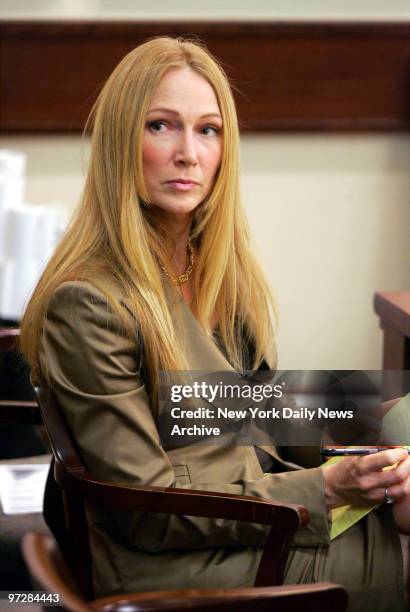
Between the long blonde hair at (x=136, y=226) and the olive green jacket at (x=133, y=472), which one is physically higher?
the long blonde hair at (x=136, y=226)

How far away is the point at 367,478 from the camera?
1450 mm

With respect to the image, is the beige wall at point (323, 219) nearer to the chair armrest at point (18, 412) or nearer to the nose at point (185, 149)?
the chair armrest at point (18, 412)

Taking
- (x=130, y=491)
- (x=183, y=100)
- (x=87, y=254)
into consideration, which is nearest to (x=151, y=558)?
(x=130, y=491)

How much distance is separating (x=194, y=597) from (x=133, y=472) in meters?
0.40

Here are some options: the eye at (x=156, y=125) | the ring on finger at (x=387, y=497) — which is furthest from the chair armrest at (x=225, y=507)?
the eye at (x=156, y=125)

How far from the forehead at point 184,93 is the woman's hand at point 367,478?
1.75 feet

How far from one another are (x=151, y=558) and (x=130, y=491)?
0.37 feet

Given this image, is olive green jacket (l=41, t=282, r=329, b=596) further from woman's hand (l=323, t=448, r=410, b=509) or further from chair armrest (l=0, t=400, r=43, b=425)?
chair armrest (l=0, t=400, r=43, b=425)

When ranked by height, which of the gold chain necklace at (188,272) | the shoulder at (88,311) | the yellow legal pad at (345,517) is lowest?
the yellow legal pad at (345,517)

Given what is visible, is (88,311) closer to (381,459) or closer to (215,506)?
(215,506)

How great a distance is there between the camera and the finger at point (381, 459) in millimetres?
1420

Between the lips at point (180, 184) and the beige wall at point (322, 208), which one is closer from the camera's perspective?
the lips at point (180, 184)

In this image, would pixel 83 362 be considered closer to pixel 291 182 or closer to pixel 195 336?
pixel 195 336
